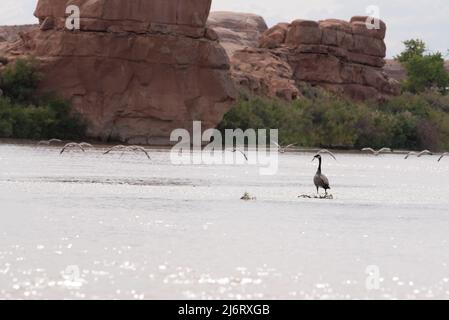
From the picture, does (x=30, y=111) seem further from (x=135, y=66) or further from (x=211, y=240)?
(x=211, y=240)

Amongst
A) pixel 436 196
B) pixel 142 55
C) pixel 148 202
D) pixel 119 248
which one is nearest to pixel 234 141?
pixel 142 55

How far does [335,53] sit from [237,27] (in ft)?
219

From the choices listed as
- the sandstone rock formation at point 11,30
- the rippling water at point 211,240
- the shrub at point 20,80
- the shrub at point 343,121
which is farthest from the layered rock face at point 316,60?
the rippling water at point 211,240

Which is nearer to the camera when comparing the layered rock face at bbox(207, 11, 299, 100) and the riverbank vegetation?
the riverbank vegetation

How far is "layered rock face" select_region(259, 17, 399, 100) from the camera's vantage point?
352 ft

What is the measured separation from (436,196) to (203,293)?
74.5ft

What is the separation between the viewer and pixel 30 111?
76938 mm

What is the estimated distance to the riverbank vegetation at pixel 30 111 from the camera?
76.4 metres

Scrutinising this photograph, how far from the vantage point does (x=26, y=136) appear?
254 feet

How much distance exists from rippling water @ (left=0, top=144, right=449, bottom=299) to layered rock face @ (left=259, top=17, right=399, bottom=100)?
6699 cm

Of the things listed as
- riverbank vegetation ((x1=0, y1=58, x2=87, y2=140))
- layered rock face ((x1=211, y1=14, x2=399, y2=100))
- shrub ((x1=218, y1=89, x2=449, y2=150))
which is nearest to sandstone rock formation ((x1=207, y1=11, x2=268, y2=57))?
layered rock face ((x1=211, y1=14, x2=399, y2=100))

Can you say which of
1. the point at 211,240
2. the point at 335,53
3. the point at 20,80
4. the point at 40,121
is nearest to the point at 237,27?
the point at 335,53

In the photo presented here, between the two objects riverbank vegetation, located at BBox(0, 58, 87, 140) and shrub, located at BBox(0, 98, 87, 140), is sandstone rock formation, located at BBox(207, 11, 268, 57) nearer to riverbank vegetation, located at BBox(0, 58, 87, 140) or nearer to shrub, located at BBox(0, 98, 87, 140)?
riverbank vegetation, located at BBox(0, 58, 87, 140)

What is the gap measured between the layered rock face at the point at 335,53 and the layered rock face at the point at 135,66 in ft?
84.6
